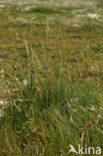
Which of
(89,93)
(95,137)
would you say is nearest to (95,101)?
(89,93)

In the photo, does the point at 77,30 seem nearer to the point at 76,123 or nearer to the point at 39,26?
the point at 39,26

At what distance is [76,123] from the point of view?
3.24 meters

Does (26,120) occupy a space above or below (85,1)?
above

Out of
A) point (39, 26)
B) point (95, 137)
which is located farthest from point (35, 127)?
point (39, 26)

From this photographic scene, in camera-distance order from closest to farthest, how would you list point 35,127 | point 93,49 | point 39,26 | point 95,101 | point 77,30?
point 35,127 → point 95,101 → point 93,49 → point 77,30 → point 39,26

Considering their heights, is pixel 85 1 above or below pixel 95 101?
below

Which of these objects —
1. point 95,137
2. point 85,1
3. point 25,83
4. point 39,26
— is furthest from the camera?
point 85,1

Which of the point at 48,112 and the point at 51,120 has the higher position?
the point at 48,112

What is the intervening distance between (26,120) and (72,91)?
2.48 feet

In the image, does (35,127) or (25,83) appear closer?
(35,127)

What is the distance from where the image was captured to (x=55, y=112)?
3.63m

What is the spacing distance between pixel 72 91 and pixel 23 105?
703 mm

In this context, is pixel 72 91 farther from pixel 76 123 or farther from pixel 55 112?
pixel 76 123

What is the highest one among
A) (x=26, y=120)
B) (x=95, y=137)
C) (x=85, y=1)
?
(x=95, y=137)
